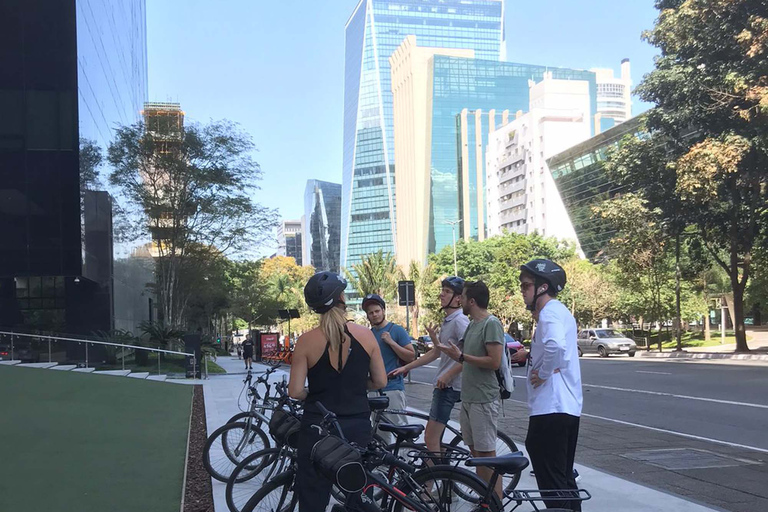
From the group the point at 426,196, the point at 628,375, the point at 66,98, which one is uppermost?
the point at 426,196

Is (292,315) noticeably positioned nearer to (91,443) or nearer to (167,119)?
(167,119)

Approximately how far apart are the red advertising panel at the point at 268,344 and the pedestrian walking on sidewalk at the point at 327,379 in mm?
36744

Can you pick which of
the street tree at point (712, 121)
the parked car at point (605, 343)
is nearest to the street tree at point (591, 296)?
the parked car at point (605, 343)

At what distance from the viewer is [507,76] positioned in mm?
164625

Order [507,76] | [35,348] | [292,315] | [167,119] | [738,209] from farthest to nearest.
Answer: [507,76], [292,315], [167,119], [738,209], [35,348]

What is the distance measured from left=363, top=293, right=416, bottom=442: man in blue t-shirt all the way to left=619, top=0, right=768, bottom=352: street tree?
18.9 meters

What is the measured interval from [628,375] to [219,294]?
44574 mm

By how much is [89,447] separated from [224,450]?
2.74m

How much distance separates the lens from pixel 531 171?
356 ft

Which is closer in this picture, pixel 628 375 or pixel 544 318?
pixel 544 318

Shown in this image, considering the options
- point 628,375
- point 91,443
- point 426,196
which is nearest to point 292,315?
point 628,375

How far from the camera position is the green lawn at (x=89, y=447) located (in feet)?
20.6

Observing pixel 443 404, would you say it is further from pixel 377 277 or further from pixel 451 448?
pixel 377 277

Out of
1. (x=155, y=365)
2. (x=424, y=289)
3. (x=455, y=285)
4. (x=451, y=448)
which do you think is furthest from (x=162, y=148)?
(x=424, y=289)
